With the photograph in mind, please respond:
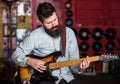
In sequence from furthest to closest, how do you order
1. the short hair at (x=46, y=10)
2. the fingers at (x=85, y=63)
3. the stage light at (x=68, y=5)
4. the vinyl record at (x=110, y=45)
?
the vinyl record at (x=110, y=45)
the stage light at (x=68, y=5)
the short hair at (x=46, y=10)
the fingers at (x=85, y=63)

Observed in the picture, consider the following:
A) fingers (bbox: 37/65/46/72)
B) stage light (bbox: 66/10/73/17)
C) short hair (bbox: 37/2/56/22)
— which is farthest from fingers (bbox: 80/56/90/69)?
stage light (bbox: 66/10/73/17)

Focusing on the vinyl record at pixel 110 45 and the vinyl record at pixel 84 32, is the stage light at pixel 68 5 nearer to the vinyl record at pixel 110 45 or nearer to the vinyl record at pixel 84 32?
the vinyl record at pixel 84 32

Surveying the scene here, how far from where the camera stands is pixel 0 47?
4457mm

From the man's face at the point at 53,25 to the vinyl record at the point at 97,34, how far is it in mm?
2337

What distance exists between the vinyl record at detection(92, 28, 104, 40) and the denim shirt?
227cm

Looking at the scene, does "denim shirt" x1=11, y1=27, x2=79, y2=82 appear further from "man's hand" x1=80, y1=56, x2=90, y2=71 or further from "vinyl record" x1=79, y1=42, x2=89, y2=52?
"vinyl record" x1=79, y1=42, x2=89, y2=52

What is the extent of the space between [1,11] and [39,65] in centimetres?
230

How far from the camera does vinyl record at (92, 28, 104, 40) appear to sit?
453 centimetres

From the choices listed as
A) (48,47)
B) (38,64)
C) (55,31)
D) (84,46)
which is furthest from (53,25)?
(84,46)

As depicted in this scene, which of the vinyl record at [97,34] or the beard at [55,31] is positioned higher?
the beard at [55,31]

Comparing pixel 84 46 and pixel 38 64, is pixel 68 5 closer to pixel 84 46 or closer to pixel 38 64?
pixel 84 46

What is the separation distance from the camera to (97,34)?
4.54m

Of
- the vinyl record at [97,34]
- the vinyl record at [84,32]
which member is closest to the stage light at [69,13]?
the vinyl record at [84,32]

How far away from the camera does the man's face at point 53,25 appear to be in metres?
2.19
